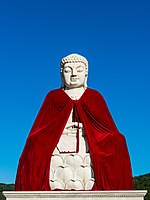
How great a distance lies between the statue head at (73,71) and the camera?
1208cm

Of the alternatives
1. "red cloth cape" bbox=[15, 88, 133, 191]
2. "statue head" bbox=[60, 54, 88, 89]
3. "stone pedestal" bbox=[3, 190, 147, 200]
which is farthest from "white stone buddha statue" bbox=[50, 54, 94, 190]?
"stone pedestal" bbox=[3, 190, 147, 200]

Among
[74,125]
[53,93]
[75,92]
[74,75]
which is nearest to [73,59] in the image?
[74,75]

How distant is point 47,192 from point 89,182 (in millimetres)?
1172

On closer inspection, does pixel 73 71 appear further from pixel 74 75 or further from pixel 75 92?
pixel 75 92

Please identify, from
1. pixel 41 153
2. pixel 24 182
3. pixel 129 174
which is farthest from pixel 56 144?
pixel 129 174

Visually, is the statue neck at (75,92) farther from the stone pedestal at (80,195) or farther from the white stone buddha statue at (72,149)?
the stone pedestal at (80,195)

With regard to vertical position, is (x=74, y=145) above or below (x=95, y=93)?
below

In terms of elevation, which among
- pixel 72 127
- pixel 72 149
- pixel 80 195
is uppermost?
pixel 72 127

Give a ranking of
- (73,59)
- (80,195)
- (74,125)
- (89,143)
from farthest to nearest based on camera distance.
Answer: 1. (73,59)
2. (74,125)
3. (89,143)
4. (80,195)

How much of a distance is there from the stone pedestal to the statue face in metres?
3.28

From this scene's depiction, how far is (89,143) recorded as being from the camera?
11016 mm

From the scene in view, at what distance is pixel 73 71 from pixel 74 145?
81.4 inches

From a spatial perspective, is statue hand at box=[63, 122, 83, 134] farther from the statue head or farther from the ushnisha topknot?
the ushnisha topknot

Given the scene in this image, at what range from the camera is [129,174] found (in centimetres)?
1084
